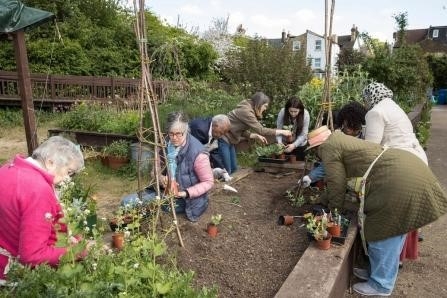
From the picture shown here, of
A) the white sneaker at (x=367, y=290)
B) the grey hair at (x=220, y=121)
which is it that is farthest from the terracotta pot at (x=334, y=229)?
the grey hair at (x=220, y=121)

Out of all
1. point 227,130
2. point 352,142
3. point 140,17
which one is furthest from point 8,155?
point 352,142

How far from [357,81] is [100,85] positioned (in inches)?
338

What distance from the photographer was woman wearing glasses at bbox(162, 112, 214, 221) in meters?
3.44

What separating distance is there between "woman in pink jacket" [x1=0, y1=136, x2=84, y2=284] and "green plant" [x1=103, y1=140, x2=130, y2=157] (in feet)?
14.6

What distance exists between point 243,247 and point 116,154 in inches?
156

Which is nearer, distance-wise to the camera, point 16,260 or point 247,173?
point 16,260

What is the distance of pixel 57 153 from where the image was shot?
2.23 m

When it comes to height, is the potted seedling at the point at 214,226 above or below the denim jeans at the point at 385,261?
above

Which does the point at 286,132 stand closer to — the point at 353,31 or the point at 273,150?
the point at 273,150

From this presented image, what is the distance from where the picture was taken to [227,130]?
5539 mm

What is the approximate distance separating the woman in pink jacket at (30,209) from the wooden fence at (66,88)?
9588 mm

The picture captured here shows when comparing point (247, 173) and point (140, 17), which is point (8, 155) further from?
point (140, 17)

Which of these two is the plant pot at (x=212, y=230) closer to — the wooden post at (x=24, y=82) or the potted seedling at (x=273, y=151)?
the wooden post at (x=24, y=82)

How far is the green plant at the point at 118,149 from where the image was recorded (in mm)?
6652
